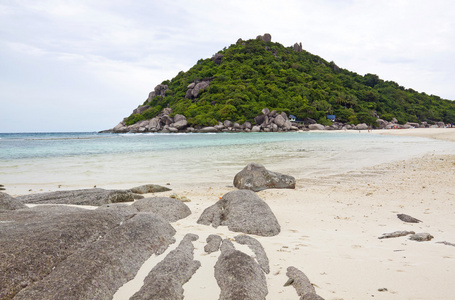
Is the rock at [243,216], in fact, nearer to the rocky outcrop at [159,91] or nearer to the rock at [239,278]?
the rock at [239,278]

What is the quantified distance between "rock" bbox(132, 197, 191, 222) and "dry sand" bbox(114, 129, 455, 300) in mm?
241

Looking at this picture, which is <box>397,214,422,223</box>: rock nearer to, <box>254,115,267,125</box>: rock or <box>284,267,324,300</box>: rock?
<box>284,267,324,300</box>: rock

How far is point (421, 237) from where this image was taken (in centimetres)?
414

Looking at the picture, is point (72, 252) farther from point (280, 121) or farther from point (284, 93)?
point (284, 93)

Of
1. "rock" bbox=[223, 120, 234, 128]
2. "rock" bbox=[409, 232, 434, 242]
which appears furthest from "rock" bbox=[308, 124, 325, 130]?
"rock" bbox=[409, 232, 434, 242]

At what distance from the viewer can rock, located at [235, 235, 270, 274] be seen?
3.17 m

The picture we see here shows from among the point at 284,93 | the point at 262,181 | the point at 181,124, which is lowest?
the point at 262,181

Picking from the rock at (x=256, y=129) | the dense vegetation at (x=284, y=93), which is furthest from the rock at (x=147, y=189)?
the dense vegetation at (x=284, y=93)

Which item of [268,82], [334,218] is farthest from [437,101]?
[334,218]

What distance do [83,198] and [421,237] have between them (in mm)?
6879

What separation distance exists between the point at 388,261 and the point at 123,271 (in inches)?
122

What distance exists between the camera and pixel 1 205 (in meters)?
4.40

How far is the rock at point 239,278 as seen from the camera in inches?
95.7

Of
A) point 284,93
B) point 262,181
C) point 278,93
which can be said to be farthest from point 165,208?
point 284,93
